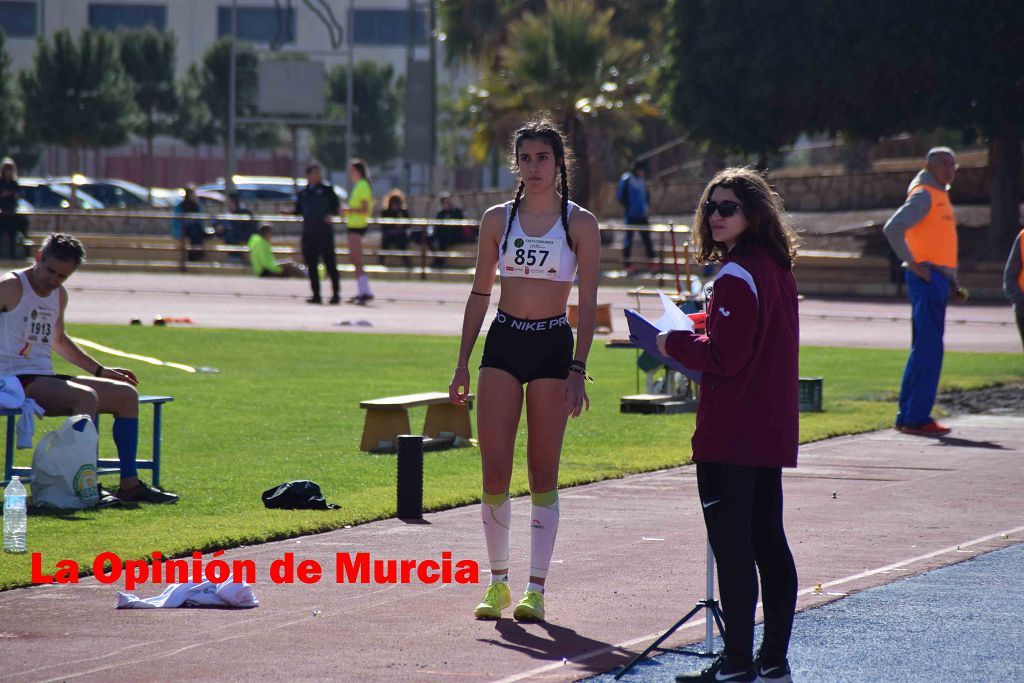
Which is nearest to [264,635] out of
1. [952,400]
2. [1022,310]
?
[1022,310]

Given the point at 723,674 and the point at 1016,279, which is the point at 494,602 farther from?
the point at 1016,279

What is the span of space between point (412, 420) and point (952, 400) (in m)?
4.95

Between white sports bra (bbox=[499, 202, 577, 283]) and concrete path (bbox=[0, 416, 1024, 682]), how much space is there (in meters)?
1.37

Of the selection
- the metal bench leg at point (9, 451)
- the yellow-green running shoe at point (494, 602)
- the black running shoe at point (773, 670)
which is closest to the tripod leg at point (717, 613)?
the black running shoe at point (773, 670)

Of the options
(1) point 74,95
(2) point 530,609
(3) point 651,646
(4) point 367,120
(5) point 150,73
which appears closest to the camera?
(3) point 651,646

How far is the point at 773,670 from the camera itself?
5.56m

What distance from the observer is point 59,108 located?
2301 inches

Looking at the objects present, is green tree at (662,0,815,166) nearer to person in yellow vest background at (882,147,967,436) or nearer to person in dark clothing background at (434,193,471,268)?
person in dark clothing background at (434,193,471,268)

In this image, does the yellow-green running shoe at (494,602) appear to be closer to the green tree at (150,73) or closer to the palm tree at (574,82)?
the palm tree at (574,82)

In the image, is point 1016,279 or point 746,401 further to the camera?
point 1016,279

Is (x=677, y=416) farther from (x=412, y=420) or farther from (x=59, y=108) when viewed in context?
(x=59, y=108)

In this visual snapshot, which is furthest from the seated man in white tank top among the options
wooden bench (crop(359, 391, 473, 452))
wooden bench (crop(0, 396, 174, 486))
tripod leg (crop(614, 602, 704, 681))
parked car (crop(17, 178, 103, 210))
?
parked car (crop(17, 178, 103, 210))

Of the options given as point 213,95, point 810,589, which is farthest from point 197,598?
point 213,95

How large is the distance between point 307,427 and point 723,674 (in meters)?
7.65
